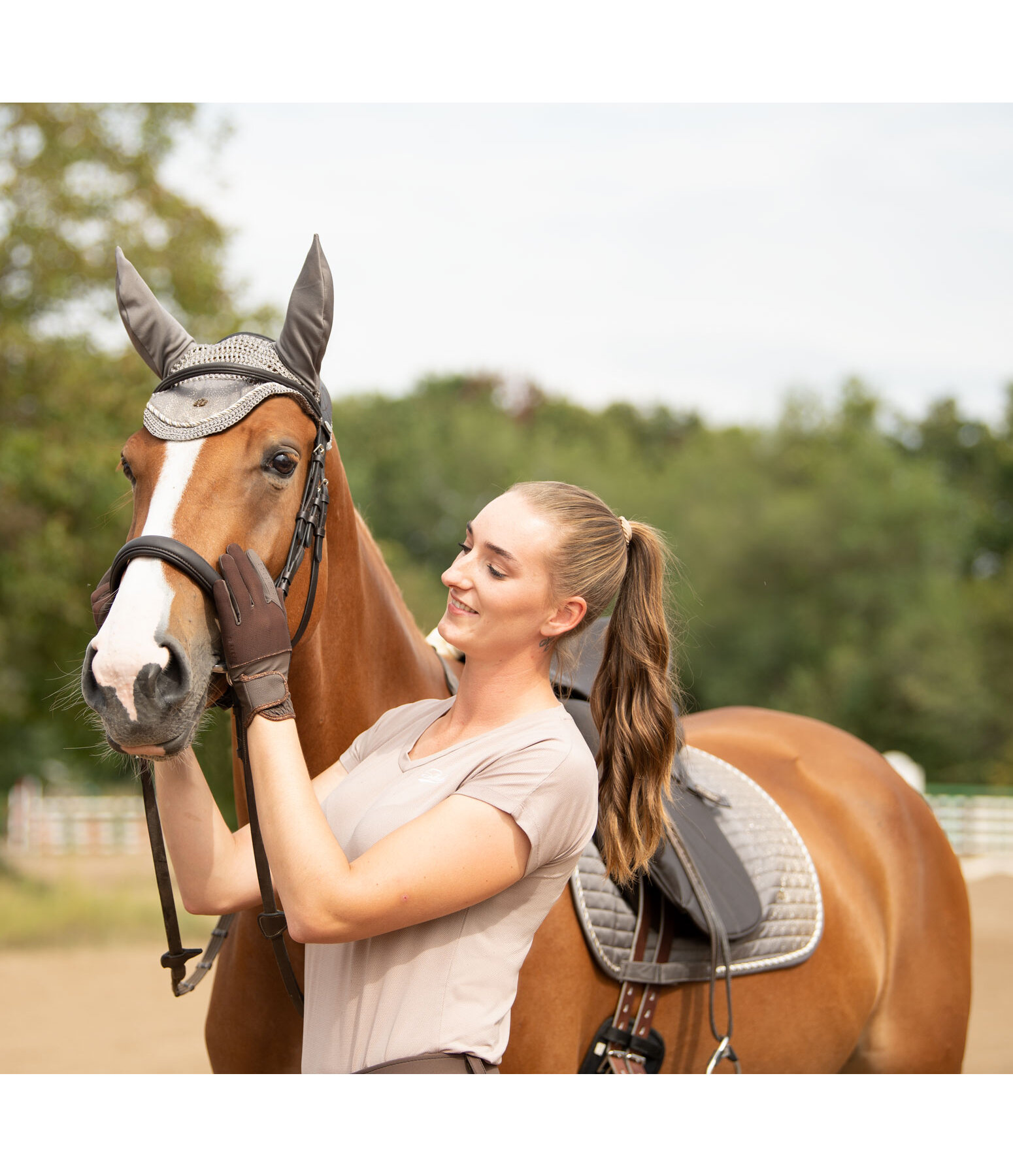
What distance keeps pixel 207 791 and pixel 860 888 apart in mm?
2193

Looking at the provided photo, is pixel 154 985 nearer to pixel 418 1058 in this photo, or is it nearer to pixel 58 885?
pixel 58 885

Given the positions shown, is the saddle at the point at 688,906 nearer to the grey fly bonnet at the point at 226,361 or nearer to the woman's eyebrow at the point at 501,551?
the woman's eyebrow at the point at 501,551

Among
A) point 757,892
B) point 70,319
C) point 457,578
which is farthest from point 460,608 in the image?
point 70,319

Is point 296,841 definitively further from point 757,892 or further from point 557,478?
point 557,478

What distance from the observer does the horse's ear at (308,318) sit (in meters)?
1.85

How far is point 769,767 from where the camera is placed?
336cm

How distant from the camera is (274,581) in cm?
177

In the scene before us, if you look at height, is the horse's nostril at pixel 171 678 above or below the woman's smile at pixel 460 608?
below

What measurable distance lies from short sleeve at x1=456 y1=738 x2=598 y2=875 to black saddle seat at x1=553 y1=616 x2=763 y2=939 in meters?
0.65

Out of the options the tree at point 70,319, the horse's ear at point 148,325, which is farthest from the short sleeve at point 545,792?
the tree at point 70,319

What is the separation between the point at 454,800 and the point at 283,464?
70 cm

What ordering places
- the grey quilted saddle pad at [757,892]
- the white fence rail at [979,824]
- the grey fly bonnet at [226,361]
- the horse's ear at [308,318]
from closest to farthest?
the grey fly bonnet at [226,361] < the horse's ear at [308,318] < the grey quilted saddle pad at [757,892] < the white fence rail at [979,824]

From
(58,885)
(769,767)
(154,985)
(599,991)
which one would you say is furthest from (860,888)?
(58,885)

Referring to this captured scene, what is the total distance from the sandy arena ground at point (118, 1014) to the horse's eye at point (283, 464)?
5.52m
